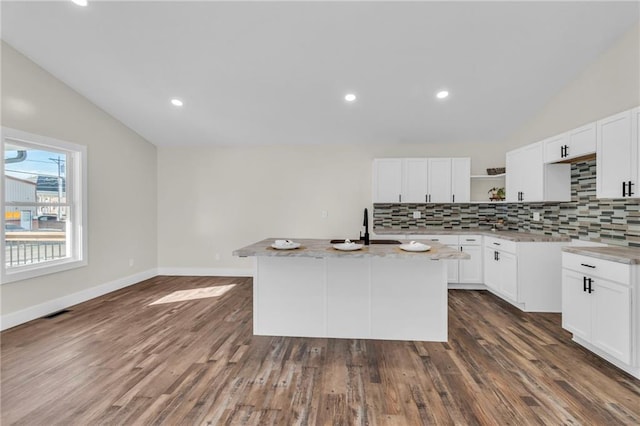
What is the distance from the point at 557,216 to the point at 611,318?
198cm

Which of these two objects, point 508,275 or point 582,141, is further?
point 508,275

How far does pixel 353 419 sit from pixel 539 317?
9.65ft

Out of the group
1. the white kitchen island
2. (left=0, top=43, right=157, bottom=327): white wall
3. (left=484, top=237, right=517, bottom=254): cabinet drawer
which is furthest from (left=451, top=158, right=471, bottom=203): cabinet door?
(left=0, top=43, right=157, bottom=327): white wall

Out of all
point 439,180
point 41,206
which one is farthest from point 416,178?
point 41,206

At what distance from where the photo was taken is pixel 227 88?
3.83 metres

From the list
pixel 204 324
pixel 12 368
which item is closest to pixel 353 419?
pixel 204 324

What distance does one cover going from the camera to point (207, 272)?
18.4 ft

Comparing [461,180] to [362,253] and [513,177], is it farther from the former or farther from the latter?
[362,253]

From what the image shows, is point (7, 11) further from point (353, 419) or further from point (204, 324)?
point (353, 419)

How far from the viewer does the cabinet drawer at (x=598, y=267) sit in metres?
2.31

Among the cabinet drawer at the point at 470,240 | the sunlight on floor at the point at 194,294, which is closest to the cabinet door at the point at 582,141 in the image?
the cabinet drawer at the point at 470,240

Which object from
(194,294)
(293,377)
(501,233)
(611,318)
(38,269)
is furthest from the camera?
(194,294)

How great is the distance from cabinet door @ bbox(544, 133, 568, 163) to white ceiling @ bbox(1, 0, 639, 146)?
2.39 feet

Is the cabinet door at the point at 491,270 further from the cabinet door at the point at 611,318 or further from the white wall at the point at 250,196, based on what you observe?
the white wall at the point at 250,196
